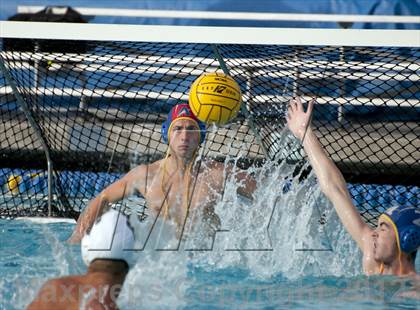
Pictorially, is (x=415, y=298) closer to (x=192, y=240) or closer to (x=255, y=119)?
(x=192, y=240)

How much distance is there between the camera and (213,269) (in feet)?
13.7

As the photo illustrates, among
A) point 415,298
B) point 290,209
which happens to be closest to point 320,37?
point 290,209

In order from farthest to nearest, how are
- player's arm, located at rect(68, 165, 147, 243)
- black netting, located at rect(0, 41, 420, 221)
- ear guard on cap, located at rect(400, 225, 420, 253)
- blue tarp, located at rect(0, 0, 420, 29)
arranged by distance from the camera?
blue tarp, located at rect(0, 0, 420, 29), black netting, located at rect(0, 41, 420, 221), player's arm, located at rect(68, 165, 147, 243), ear guard on cap, located at rect(400, 225, 420, 253)

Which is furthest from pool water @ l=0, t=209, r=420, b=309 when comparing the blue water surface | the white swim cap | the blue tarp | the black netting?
the blue tarp

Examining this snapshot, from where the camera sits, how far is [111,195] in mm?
4816

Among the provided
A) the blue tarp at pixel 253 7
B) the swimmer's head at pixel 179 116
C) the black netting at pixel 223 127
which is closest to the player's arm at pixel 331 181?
the swimmer's head at pixel 179 116

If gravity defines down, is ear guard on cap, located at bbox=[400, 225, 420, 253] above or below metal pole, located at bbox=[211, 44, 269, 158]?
below

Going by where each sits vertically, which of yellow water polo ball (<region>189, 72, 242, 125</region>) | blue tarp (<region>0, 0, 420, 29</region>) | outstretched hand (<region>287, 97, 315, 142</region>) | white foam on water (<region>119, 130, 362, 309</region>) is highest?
blue tarp (<region>0, 0, 420, 29</region>)

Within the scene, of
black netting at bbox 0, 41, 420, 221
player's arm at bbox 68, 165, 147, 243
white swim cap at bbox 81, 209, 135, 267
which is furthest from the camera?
black netting at bbox 0, 41, 420, 221

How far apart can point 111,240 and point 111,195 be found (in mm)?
2306

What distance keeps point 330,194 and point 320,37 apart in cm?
85

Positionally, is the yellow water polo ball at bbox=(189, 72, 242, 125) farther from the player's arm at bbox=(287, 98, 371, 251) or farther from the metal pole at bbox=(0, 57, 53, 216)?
the metal pole at bbox=(0, 57, 53, 216)

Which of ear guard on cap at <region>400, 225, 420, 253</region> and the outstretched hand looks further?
the outstretched hand

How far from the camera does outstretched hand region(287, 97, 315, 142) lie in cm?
409
